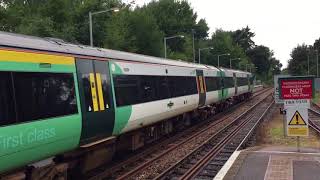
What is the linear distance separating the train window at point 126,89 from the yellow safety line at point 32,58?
2456 mm

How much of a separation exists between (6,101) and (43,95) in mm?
1193

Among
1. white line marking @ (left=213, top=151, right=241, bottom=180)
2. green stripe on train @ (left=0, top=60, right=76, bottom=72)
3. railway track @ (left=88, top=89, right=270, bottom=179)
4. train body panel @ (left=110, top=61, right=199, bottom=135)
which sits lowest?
railway track @ (left=88, top=89, right=270, bottom=179)

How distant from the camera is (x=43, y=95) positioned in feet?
29.2

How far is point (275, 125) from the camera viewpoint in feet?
83.6

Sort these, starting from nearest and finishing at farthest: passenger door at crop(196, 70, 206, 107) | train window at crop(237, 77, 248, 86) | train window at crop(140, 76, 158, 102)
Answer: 1. train window at crop(140, 76, 158, 102)
2. passenger door at crop(196, 70, 206, 107)
3. train window at crop(237, 77, 248, 86)

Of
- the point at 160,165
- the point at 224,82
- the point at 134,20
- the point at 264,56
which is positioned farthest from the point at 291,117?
the point at 264,56

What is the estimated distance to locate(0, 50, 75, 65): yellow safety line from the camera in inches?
305

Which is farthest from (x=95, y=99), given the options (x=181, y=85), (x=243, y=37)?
(x=243, y=37)

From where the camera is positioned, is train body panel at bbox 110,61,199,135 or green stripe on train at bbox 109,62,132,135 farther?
train body panel at bbox 110,61,199,135

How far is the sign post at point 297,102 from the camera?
14453 millimetres

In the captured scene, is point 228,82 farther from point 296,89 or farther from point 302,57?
point 302,57

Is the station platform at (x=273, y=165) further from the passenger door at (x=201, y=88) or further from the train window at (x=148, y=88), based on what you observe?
the passenger door at (x=201, y=88)

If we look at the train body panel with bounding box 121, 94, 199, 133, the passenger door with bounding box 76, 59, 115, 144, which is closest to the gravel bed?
the train body panel with bounding box 121, 94, 199, 133

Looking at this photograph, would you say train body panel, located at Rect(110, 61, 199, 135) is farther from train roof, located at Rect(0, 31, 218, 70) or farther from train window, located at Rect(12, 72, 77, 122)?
train window, located at Rect(12, 72, 77, 122)
